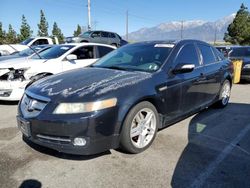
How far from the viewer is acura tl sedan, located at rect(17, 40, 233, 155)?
11.0 feet

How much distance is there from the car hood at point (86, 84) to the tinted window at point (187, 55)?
86cm

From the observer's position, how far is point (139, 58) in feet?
15.5

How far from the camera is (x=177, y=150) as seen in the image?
160 inches

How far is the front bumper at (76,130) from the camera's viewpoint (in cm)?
329

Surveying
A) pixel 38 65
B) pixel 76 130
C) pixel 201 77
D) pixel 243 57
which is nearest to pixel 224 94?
pixel 201 77

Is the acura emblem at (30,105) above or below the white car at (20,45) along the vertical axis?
below

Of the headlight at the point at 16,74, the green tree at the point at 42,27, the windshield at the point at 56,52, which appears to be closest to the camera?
the headlight at the point at 16,74

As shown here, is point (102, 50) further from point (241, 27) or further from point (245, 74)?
point (241, 27)

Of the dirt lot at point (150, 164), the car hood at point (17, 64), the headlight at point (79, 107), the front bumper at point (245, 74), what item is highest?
the car hood at point (17, 64)

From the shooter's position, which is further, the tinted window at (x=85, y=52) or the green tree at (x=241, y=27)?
the green tree at (x=241, y=27)

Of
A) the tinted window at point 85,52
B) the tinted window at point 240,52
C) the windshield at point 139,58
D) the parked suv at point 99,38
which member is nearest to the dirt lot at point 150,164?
the windshield at point 139,58

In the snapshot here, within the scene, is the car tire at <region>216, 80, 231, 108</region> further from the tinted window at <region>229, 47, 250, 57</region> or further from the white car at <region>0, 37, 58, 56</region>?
the white car at <region>0, 37, 58, 56</region>

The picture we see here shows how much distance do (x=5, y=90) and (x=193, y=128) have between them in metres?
4.28

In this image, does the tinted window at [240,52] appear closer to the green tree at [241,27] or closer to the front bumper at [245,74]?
the front bumper at [245,74]
